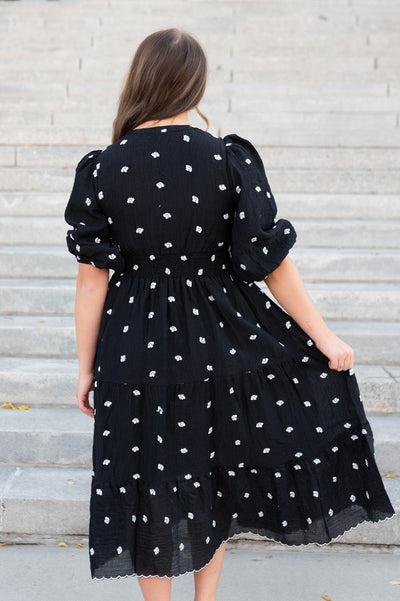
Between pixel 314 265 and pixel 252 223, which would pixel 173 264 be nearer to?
pixel 252 223

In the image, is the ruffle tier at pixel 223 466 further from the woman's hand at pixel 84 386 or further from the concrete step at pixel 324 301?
the concrete step at pixel 324 301

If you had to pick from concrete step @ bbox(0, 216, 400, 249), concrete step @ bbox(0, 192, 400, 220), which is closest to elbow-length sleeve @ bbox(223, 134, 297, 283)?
concrete step @ bbox(0, 216, 400, 249)

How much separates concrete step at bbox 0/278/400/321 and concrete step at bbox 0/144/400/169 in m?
1.89

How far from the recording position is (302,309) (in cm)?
189

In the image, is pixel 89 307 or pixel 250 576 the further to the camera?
pixel 250 576

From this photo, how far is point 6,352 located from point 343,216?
290cm

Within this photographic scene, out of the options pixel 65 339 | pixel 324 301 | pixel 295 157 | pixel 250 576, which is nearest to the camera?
pixel 250 576

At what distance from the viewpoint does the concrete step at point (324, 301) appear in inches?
166

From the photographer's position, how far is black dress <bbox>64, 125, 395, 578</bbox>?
5.78 ft

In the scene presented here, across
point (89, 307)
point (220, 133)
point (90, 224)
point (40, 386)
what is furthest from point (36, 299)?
point (220, 133)

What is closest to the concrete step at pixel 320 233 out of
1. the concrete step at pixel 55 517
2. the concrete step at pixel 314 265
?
the concrete step at pixel 314 265

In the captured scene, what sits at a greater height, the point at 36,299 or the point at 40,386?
the point at 36,299

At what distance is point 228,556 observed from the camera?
283 centimetres

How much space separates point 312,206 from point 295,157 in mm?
817
